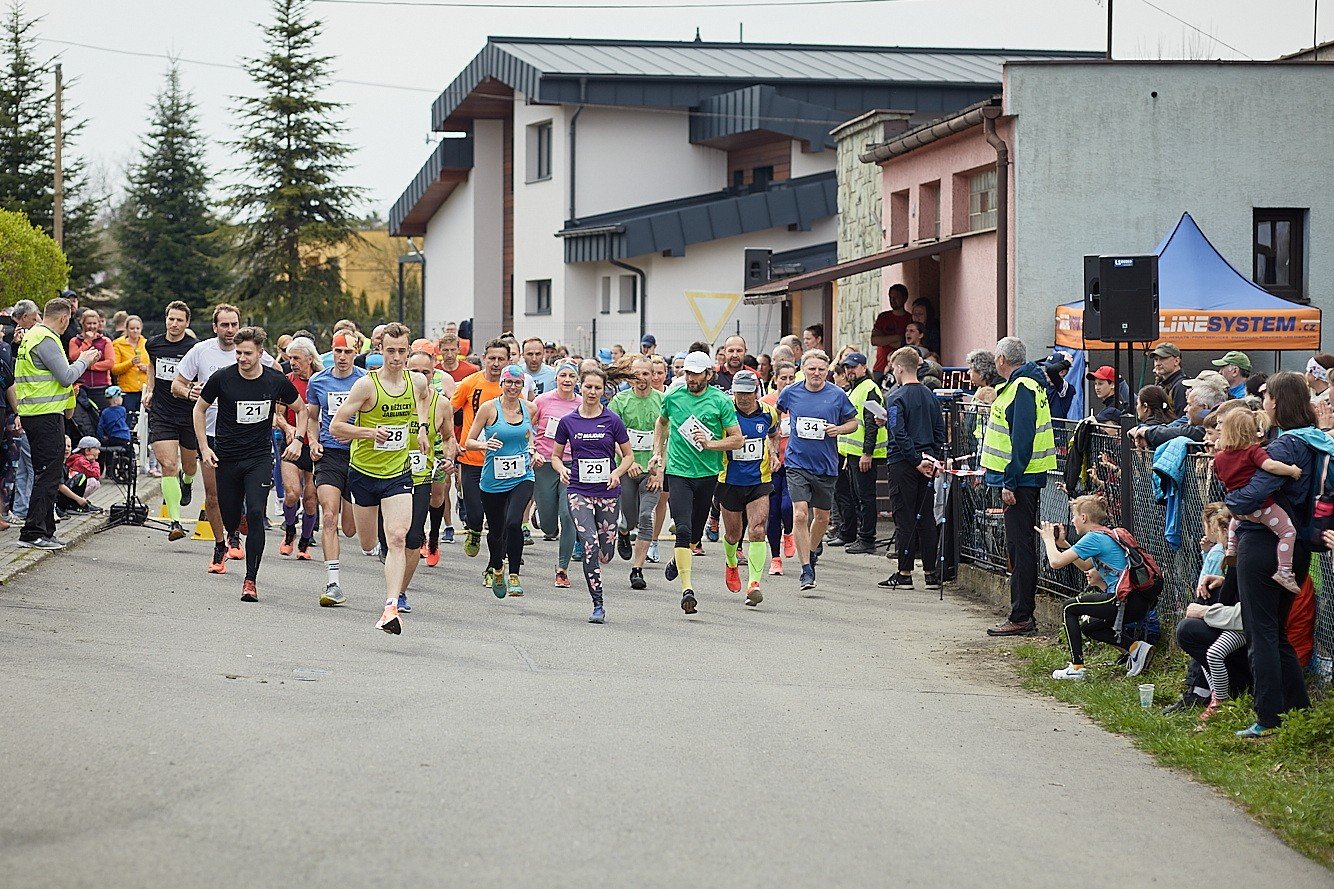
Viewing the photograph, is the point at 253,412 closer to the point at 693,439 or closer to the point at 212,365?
the point at 212,365

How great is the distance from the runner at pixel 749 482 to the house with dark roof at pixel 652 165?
1966cm

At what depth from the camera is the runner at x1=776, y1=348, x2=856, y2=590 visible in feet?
48.0

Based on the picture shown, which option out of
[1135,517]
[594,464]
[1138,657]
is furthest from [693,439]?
[1138,657]

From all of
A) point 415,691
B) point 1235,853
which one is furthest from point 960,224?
point 1235,853

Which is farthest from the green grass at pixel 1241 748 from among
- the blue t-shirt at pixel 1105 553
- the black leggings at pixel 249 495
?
the black leggings at pixel 249 495

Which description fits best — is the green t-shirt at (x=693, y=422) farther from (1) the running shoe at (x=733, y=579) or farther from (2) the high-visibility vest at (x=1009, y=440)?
(2) the high-visibility vest at (x=1009, y=440)

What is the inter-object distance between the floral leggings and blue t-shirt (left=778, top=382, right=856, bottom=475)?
7.19 ft

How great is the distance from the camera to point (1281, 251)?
77.4 feet

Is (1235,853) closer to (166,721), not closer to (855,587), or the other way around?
(166,721)

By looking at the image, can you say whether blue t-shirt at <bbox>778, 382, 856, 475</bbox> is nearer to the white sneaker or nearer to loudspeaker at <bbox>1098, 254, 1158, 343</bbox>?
loudspeaker at <bbox>1098, 254, 1158, 343</bbox>

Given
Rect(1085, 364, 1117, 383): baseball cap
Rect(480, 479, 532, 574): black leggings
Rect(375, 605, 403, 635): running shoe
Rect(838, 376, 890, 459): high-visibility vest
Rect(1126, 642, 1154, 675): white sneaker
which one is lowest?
Rect(1126, 642, 1154, 675): white sneaker

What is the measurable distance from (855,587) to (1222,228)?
10.8m

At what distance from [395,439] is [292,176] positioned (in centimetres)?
4681

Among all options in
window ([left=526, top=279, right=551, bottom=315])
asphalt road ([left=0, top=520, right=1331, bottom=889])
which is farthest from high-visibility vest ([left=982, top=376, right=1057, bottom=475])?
window ([left=526, top=279, right=551, bottom=315])
